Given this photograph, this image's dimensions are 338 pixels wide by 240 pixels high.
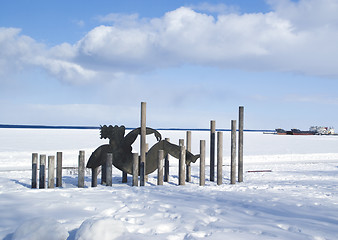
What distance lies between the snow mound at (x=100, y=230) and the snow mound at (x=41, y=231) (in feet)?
0.82

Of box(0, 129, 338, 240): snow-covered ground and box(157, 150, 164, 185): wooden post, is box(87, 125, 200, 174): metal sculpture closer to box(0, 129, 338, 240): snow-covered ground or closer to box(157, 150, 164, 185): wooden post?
box(157, 150, 164, 185): wooden post

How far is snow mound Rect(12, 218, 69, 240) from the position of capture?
163 inches

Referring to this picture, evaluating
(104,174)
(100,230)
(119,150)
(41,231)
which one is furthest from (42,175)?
(100,230)

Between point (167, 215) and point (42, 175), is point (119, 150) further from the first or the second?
point (167, 215)

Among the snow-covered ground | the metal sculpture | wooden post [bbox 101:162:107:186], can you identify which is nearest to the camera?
the snow-covered ground

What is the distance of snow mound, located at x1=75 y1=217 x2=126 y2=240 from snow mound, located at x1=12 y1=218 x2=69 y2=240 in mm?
250

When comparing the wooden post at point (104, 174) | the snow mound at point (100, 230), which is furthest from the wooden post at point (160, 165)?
the snow mound at point (100, 230)

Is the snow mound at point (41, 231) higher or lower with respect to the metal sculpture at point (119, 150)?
lower

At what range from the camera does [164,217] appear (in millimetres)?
5449

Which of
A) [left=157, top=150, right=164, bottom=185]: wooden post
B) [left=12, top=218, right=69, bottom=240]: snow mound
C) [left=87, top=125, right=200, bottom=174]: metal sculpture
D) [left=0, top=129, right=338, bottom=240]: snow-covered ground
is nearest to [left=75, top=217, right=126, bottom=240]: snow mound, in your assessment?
[left=0, top=129, right=338, bottom=240]: snow-covered ground

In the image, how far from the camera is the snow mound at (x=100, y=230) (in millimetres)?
4078

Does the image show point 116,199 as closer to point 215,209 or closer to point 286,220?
point 215,209

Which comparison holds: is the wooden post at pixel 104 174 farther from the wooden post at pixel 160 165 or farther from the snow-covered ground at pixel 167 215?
the snow-covered ground at pixel 167 215

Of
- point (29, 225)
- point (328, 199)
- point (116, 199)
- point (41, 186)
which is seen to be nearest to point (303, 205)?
point (328, 199)
